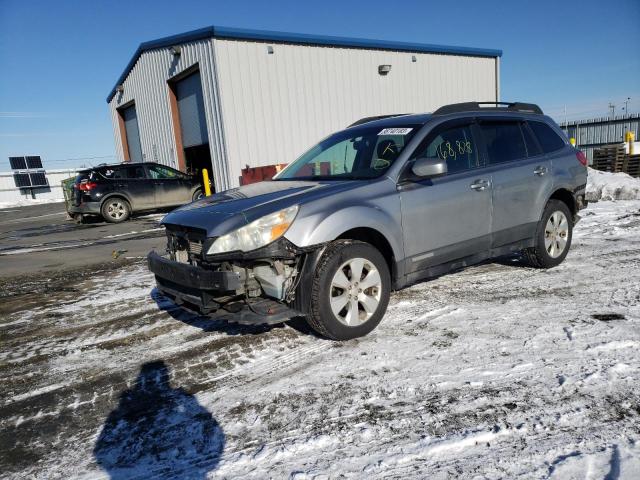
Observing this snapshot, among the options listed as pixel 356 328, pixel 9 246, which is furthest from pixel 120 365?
pixel 9 246

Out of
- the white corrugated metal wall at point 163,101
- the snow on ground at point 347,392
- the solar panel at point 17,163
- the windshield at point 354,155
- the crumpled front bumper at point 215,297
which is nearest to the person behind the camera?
the snow on ground at point 347,392

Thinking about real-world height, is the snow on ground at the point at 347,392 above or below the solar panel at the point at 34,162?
below

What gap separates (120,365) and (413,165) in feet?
9.26

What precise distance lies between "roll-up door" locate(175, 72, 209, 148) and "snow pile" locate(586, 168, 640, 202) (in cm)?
1140

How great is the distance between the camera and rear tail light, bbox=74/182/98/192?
507 inches

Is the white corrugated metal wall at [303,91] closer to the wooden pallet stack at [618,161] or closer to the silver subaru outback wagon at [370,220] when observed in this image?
the wooden pallet stack at [618,161]

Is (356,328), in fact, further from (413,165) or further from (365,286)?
(413,165)

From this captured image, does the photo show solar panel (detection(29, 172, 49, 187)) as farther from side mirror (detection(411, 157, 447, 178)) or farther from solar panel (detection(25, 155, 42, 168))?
side mirror (detection(411, 157, 447, 178))

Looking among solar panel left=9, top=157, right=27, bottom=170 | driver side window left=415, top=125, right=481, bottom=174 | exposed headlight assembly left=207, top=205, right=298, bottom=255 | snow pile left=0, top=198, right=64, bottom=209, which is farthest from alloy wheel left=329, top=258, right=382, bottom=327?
solar panel left=9, top=157, right=27, bottom=170

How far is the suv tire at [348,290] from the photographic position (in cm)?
338

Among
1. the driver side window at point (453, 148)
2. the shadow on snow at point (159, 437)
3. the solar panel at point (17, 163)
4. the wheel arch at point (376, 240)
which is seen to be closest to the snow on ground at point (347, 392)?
the shadow on snow at point (159, 437)

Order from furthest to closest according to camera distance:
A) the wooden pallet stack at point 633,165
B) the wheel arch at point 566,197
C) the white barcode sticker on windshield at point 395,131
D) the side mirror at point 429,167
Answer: the wooden pallet stack at point 633,165, the wheel arch at point 566,197, the white barcode sticker on windshield at point 395,131, the side mirror at point 429,167

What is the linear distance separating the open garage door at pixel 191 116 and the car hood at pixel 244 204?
11.9 meters

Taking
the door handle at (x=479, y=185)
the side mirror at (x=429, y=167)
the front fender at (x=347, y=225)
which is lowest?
the front fender at (x=347, y=225)
